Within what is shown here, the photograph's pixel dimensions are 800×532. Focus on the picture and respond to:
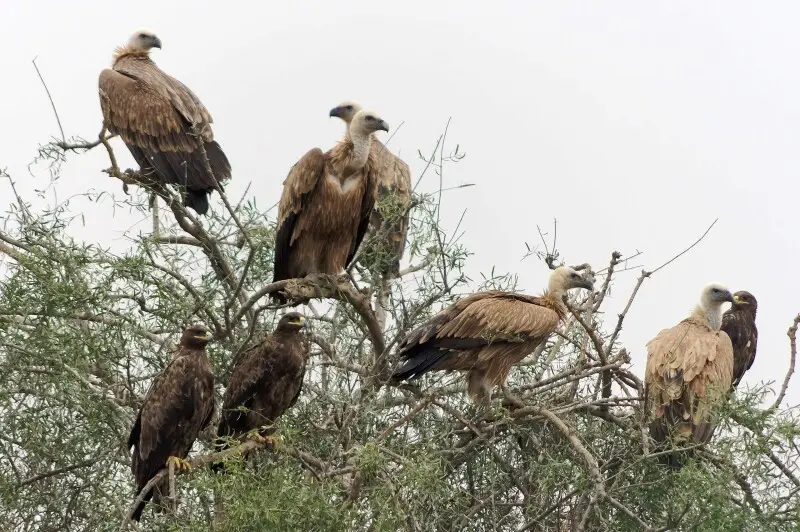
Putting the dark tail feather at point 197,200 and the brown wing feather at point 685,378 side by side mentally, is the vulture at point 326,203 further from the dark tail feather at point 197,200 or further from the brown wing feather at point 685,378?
the brown wing feather at point 685,378

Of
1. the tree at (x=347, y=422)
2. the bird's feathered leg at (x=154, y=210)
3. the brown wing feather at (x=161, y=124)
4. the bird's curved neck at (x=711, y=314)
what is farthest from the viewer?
the bird's curved neck at (x=711, y=314)

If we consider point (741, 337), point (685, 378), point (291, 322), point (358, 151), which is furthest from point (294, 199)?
point (741, 337)

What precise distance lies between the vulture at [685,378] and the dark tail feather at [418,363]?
1257 mm

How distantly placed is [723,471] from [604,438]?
50.5 inches

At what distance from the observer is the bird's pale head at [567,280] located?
848 centimetres

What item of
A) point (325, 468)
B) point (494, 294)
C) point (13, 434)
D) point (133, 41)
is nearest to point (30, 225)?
point (13, 434)

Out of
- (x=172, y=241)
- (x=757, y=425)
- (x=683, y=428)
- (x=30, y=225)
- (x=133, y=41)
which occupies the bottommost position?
(x=757, y=425)

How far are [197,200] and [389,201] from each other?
209 centimetres

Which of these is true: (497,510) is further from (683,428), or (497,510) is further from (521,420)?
(683,428)

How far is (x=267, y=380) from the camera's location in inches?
292

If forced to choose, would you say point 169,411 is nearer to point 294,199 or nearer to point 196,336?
point 196,336

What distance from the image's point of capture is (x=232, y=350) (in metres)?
7.95

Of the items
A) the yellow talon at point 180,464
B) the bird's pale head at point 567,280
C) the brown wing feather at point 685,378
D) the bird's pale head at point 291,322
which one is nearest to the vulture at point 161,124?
the bird's pale head at point 291,322

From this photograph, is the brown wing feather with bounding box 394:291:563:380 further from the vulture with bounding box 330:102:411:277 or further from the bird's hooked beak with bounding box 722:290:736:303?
the bird's hooked beak with bounding box 722:290:736:303
